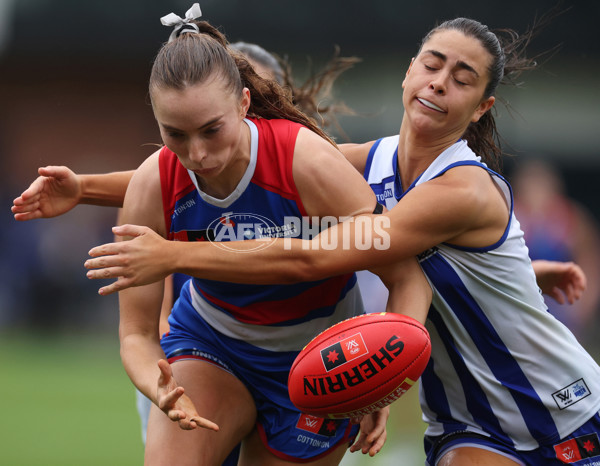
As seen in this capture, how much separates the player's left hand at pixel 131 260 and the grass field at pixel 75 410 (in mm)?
3704

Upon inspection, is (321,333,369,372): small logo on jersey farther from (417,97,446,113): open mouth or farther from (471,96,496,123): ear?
(471,96,496,123): ear

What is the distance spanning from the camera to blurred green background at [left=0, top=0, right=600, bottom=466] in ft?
43.9

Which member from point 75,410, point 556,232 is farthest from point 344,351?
point 75,410

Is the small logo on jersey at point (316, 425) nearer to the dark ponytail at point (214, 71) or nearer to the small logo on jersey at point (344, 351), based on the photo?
the small logo on jersey at point (344, 351)

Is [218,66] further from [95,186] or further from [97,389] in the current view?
[97,389]

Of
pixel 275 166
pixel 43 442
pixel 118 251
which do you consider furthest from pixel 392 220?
pixel 43 442

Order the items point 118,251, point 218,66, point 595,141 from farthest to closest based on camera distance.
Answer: point 595,141
point 218,66
point 118,251

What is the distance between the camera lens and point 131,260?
8.79 feet

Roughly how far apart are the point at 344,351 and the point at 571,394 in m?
1.06

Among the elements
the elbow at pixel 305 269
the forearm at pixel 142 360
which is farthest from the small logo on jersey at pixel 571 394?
the forearm at pixel 142 360

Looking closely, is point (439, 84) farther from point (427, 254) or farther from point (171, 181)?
point (171, 181)

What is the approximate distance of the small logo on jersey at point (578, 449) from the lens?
10.7 ft

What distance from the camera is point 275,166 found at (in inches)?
122

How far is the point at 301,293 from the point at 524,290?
91cm
